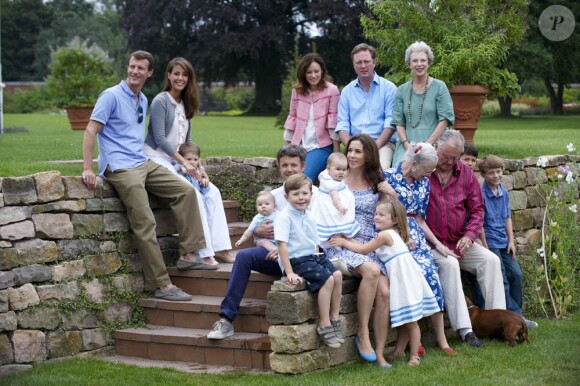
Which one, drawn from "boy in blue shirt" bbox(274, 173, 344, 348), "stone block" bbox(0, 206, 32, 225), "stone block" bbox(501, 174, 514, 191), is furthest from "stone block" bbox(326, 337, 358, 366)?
"stone block" bbox(501, 174, 514, 191)

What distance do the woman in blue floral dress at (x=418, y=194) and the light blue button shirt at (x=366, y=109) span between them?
1.13m

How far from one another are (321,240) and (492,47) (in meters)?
4.06

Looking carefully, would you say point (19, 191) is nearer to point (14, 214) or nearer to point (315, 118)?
point (14, 214)

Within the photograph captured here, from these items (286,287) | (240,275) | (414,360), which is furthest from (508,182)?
(286,287)

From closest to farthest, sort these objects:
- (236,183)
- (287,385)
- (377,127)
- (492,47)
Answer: (287,385)
(377,127)
(236,183)
(492,47)

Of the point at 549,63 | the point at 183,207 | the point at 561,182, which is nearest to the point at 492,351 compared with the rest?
the point at 183,207

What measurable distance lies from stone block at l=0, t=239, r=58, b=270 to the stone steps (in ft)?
2.79

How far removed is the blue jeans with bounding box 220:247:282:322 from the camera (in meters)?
7.23

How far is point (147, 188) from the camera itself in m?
8.33

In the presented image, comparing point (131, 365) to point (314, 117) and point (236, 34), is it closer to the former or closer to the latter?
point (314, 117)

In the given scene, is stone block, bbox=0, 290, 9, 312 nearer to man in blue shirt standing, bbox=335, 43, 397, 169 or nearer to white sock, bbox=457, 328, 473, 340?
man in blue shirt standing, bbox=335, 43, 397, 169

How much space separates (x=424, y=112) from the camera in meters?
8.62

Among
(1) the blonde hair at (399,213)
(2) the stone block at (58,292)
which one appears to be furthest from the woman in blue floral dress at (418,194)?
(2) the stone block at (58,292)

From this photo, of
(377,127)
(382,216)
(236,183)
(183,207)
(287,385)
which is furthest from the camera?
(236,183)
